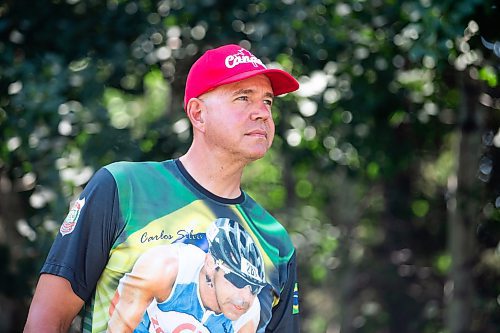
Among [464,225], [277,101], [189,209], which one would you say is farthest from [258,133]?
[464,225]

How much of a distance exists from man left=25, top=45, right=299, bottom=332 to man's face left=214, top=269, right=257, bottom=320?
6cm

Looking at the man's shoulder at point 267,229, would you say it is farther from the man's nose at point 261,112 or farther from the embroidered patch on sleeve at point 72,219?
the embroidered patch on sleeve at point 72,219

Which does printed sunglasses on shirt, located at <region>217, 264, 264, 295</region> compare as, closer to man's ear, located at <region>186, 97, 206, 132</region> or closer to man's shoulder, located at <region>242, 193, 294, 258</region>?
man's shoulder, located at <region>242, 193, 294, 258</region>

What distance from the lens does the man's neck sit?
287 cm

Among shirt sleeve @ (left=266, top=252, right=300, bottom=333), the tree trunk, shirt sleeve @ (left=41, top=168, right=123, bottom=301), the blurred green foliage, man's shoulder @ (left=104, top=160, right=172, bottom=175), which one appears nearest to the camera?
shirt sleeve @ (left=41, top=168, right=123, bottom=301)

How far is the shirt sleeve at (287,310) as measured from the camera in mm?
3000

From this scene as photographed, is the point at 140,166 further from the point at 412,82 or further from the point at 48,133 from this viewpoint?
the point at 412,82

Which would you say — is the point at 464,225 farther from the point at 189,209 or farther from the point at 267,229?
the point at 189,209

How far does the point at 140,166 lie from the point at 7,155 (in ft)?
12.3

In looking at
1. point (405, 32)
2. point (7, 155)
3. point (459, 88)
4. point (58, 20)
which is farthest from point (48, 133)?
point (459, 88)

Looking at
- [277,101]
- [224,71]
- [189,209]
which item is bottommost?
[277,101]

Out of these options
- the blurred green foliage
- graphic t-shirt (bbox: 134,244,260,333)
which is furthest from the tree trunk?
graphic t-shirt (bbox: 134,244,260,333)

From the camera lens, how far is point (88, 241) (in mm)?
2676

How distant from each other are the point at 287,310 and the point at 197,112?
69 centimetres
